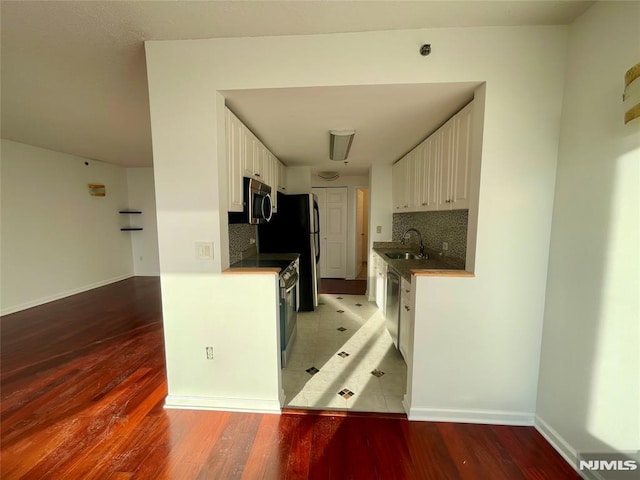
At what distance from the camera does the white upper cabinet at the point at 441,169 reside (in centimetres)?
188

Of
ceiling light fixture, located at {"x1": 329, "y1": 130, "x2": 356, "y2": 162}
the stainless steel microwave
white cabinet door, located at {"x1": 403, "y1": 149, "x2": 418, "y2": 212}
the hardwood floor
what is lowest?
the hardwood floor

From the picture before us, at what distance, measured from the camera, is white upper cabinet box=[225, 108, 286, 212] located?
1.91 meters

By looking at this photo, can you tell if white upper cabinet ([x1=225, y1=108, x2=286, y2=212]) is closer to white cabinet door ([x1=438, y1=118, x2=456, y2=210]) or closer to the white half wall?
the white half wall

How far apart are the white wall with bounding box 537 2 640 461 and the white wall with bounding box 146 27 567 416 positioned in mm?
94

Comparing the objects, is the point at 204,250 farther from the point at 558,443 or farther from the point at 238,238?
the point at 558,443

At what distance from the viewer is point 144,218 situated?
585 cm

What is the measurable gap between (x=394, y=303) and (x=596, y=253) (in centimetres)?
153

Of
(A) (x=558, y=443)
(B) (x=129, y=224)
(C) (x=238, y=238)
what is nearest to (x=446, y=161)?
(A) (x=558, y=443)

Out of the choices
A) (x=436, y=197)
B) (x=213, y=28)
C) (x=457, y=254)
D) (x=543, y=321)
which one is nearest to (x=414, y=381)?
(x=543, y=321)

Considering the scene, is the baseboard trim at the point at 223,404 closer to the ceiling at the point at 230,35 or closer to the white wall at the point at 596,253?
the white wall at the point at 596,253

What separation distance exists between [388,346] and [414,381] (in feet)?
3.24

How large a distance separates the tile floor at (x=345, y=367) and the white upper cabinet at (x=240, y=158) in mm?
1614

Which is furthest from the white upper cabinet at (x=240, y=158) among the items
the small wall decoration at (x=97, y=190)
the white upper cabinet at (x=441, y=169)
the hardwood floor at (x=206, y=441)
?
the small wall decoration at (x=97, y=190)

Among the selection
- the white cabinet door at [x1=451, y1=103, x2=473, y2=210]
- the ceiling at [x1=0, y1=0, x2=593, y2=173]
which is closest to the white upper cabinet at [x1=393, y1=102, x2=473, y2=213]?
the white cabinet door at [x1=451, y1=103, x2=473, y2=210]
